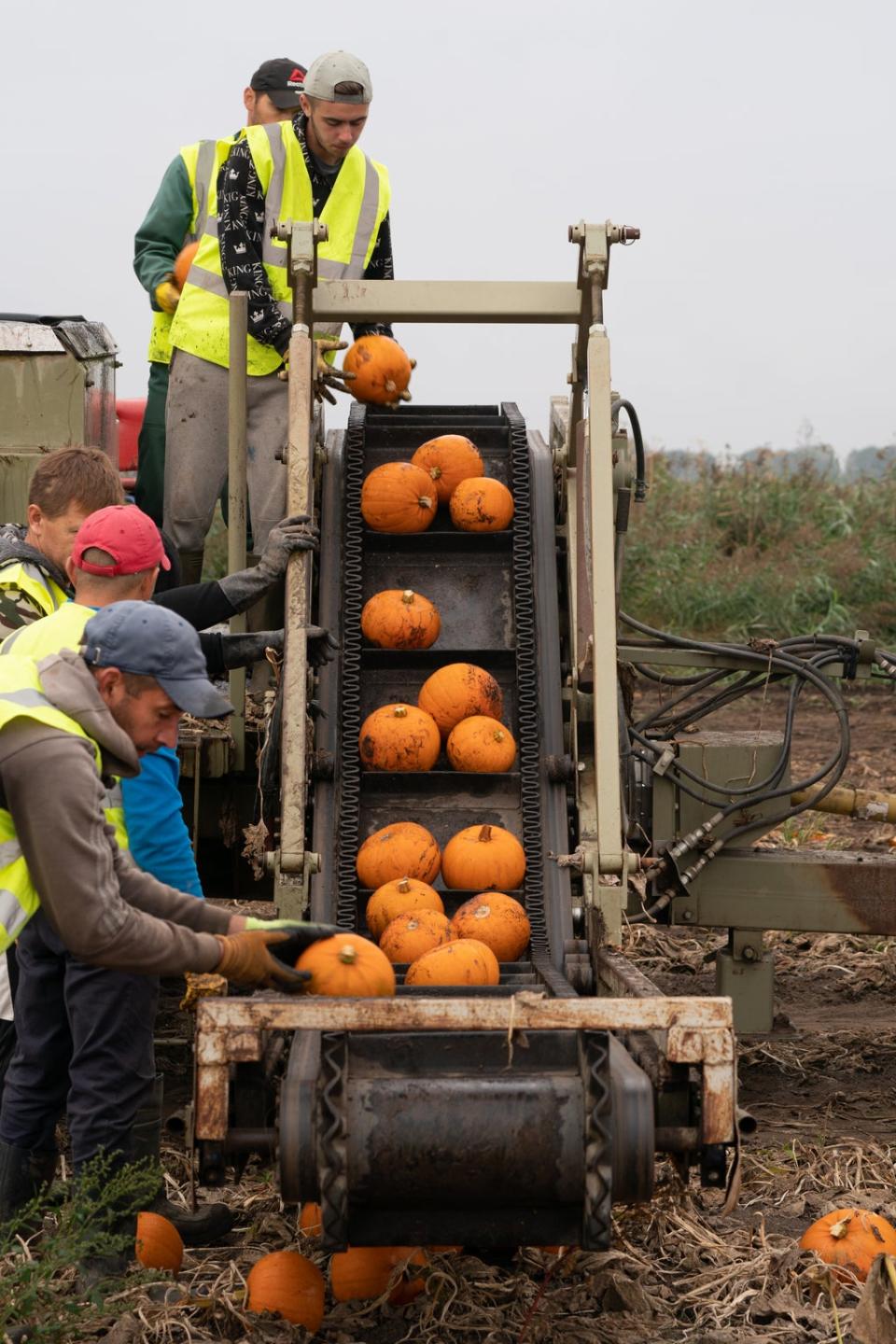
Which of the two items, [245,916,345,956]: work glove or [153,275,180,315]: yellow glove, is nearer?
[245,916,345,956]: work glove

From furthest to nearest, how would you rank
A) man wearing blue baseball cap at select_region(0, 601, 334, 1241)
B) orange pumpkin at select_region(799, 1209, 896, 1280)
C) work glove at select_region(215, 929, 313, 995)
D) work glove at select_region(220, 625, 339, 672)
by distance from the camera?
work glove at select_region(220, 625, 339, 672) < orange pumpkin at select_region(799, 1209, 896, 1280) < work glove at select_region(215, 929, 313, 995) < man wearing blue baseball cap at select_region(0, 601, 334, 1241)

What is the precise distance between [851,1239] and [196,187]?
5.40 m

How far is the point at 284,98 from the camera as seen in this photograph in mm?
7738

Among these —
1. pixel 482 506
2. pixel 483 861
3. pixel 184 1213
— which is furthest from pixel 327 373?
pixel 184 1213

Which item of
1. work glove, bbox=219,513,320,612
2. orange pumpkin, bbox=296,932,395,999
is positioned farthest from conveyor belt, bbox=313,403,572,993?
orange pumpkin, bbox=296,932,395,999

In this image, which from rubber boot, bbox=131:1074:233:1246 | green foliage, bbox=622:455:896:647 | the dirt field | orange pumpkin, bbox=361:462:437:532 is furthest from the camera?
green foliage, bbox=622:455:896:647

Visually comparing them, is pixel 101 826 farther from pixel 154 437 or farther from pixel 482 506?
pixel 154 437

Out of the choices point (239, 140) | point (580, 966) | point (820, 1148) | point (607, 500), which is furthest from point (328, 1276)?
point (239, 140)

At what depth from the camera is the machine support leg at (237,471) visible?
5.96 metres

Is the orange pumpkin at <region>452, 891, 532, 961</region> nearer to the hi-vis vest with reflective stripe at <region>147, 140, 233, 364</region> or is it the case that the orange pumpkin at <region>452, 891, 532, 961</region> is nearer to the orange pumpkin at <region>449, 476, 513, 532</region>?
the orange pumpkin at <region>449, 476, 513, 532</region>

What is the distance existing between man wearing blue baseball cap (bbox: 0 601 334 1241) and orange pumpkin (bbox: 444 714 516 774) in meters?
1.42

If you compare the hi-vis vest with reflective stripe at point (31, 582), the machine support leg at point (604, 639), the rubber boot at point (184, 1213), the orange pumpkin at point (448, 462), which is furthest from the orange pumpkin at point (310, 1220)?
the orange pumpkin at point (448, 462)

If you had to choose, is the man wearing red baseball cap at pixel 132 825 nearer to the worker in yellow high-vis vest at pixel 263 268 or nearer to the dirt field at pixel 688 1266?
the dirt field at pixel 688 1266

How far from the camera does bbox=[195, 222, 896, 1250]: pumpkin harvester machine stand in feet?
12.6
